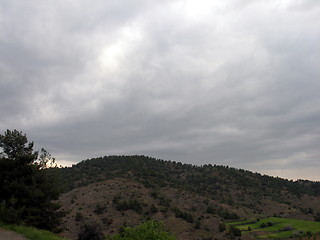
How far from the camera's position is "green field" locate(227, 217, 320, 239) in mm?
49375

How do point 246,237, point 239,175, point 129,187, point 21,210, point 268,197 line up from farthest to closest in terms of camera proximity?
point 239,175
point 268,197
point 129,187
point 246,237
point 21,210

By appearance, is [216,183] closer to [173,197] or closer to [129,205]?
[173,197]

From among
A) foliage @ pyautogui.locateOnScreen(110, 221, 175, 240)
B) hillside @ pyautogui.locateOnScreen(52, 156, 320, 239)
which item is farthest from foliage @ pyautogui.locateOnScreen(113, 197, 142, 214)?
foliage @ pyautogui.locateOnScreen(110, 221, 175, 240)

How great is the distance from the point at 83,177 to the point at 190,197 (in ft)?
121

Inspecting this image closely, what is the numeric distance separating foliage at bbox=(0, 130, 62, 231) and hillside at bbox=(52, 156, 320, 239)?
1191 centimetres

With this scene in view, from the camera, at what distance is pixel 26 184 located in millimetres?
29828

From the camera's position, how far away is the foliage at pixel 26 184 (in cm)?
2822

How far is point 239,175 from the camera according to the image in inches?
4414

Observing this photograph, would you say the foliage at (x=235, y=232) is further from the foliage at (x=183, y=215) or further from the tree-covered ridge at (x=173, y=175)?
the tree-covered ridge at (x=173, y=175)

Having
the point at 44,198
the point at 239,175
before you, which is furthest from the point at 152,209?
the point at 239,175

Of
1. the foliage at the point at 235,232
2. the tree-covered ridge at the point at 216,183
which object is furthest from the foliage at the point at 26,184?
the tree-covered ridge at the point at 216,183

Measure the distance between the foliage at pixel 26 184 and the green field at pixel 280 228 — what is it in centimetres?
3701

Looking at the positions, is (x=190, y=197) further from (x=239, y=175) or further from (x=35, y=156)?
(x=35, y=156)

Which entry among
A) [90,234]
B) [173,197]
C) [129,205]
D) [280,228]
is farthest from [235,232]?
[173,197]
